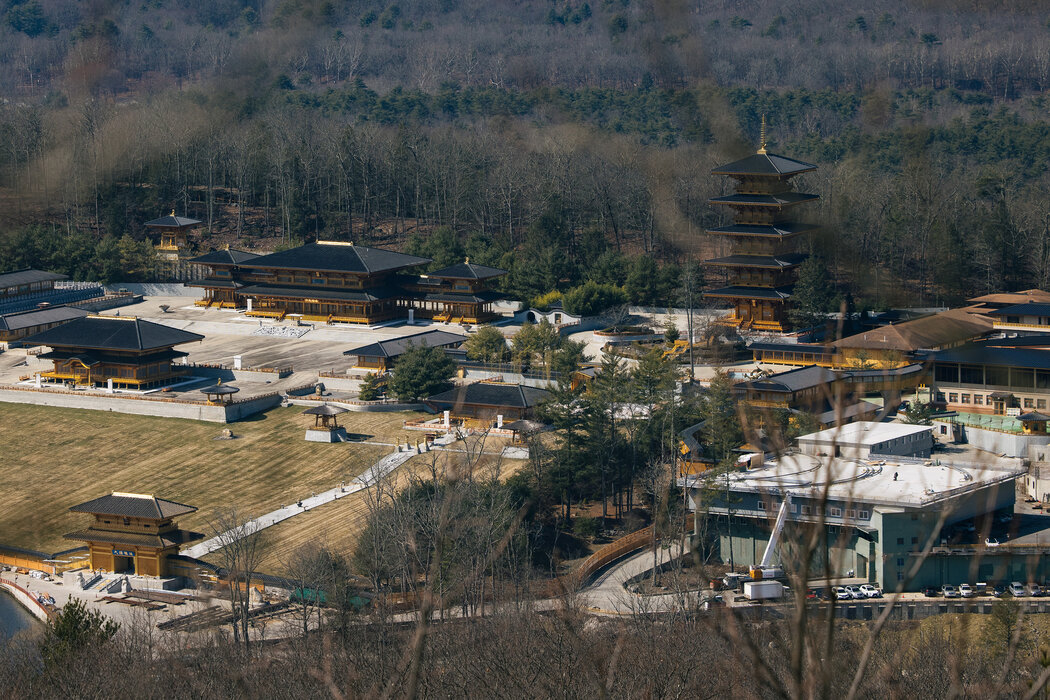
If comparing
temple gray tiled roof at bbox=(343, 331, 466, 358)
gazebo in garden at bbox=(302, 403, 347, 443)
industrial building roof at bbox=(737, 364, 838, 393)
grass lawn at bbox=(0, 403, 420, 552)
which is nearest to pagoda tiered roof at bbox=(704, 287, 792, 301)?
industrial building roof at bbox=(737, 364, 838, 393)

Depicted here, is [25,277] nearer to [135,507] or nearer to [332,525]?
[135,507]

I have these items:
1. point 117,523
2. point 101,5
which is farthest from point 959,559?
point 101,5

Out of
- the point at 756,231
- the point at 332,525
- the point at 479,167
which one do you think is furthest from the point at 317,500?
the point at 479,167

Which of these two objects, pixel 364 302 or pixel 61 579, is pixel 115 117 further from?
pixel 61 579

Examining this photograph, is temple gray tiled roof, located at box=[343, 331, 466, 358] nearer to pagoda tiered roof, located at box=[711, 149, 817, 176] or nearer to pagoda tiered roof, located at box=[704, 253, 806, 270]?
pagoda tiered roof, located at box=[704, 253, 806, 270]

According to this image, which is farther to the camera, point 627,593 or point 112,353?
point 112,353
